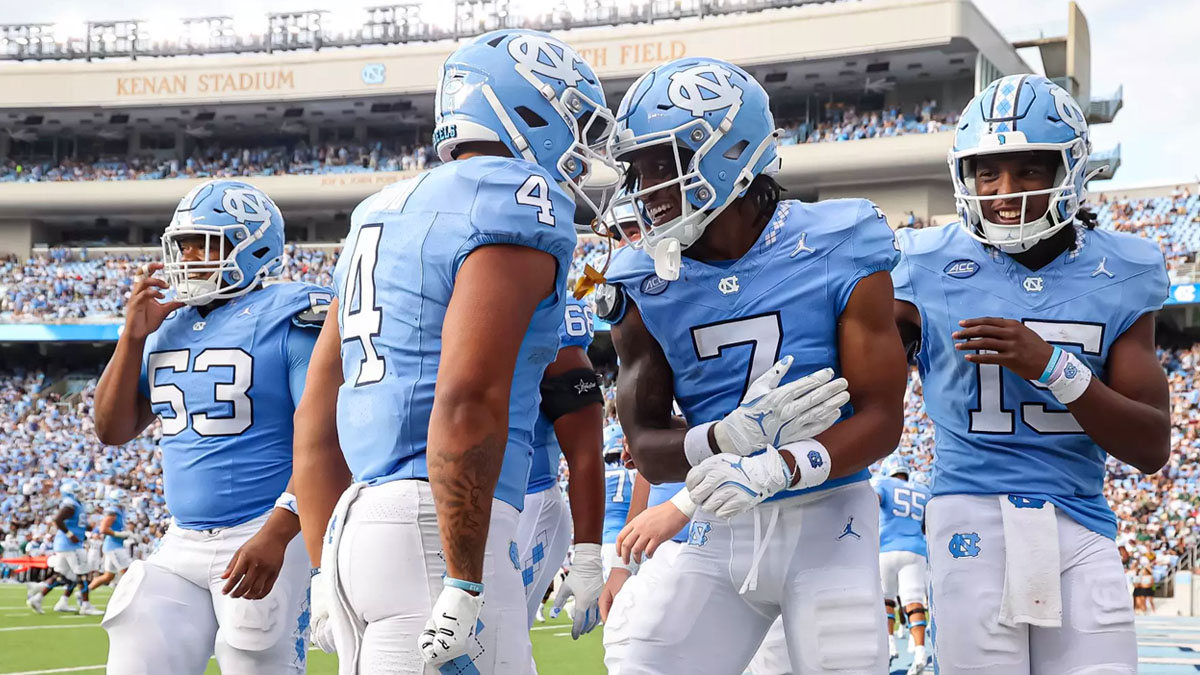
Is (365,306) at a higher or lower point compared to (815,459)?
higher

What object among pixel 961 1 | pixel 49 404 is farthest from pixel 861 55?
pixel 49 404

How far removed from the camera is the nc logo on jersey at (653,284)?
312cm

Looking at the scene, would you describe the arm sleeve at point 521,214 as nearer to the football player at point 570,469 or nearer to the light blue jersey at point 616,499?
the football player at point 570,469

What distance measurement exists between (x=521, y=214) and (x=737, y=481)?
0.80m

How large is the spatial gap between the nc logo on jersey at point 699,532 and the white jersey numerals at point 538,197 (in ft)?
3.28

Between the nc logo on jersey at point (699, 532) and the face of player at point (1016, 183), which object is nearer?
the nc logo on jersey at point (699, 532)

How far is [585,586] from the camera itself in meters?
3.82

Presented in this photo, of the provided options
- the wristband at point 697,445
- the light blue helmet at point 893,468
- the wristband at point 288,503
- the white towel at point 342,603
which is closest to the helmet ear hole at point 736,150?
the wristband at point 697,445

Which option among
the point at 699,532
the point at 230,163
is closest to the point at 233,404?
the point at 699,532

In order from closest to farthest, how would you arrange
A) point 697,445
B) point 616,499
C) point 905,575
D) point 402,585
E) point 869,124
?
point 402,585
point 697,445
point 616,499
point 905,575
point 869,124

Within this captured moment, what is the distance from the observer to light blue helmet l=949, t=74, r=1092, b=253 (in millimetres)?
3439

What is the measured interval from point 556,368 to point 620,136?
4.78ft

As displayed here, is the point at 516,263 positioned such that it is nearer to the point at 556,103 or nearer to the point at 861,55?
the point at 556,103

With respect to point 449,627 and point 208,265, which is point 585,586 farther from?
point 208,265
